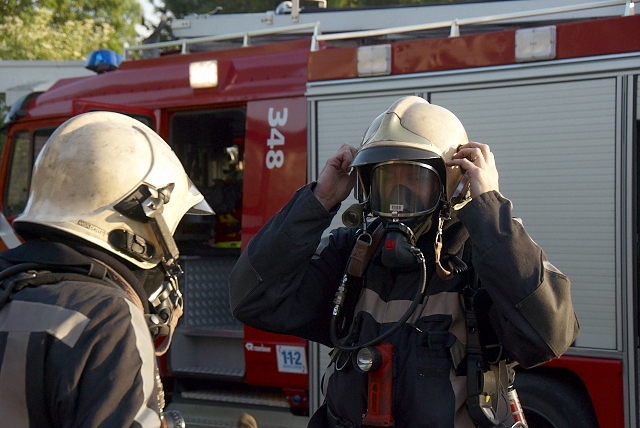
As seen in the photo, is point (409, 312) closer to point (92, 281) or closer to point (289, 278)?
point (289, 278)

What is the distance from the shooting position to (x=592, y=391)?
363cm

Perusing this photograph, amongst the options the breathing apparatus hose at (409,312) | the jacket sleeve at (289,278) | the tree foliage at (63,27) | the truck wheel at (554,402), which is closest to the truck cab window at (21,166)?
the jacket sleeve at (289,278)

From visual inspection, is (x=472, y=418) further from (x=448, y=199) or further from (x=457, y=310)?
(x=448, y=199)

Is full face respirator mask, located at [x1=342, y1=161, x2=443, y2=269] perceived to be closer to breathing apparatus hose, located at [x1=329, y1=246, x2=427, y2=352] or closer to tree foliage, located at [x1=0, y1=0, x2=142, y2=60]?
breathing apparatus hose, located at [x1=329, y1=246, x2=427, y2=352]

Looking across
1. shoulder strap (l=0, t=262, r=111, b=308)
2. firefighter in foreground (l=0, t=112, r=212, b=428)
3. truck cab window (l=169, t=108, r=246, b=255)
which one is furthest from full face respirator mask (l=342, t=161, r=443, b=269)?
truck cab window (l=169, t=108, r=246, b=255)

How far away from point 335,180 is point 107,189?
919 mm

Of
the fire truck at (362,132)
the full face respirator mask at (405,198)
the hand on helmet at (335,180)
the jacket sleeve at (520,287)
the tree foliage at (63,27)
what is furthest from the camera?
the tree foliage at (63,27)

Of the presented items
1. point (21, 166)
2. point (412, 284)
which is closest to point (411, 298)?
point (412, 284)

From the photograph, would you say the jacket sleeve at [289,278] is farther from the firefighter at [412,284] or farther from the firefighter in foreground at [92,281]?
the firefighter in foreground at [92,281]

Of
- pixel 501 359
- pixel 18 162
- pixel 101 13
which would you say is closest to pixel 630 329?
pixel 501 359

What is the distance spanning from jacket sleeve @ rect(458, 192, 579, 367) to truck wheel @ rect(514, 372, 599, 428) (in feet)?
6.38

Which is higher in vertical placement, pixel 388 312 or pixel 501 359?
pixel 388 312

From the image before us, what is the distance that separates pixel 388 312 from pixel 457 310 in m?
0.20

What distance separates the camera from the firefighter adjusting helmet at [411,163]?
218 cm
